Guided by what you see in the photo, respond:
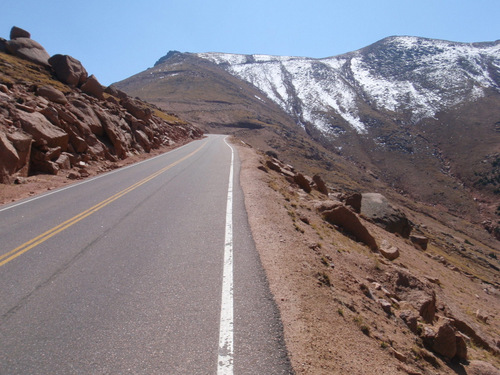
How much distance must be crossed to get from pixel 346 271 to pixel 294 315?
9.54 feet

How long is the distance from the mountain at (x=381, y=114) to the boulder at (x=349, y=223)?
157 ft

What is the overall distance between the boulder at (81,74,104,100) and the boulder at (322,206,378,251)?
2723 centimetres

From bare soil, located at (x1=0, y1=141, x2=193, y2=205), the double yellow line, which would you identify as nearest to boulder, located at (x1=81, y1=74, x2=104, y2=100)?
bare soil, located at (x1=0, y1=141, x2=193, y2=205)

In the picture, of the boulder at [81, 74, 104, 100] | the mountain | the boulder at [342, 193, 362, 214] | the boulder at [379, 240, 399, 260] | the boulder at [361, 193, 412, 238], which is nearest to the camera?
the boulder at [379, 240, 399, 260]

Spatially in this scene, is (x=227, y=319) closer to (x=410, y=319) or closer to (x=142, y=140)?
(x=410, y=319)

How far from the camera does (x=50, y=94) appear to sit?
20469mm

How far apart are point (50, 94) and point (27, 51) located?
1775cm

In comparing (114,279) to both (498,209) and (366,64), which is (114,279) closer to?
(498,209)

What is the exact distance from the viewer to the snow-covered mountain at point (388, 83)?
124m

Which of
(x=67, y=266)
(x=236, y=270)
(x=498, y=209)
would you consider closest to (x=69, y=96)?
(x=67, y=266)

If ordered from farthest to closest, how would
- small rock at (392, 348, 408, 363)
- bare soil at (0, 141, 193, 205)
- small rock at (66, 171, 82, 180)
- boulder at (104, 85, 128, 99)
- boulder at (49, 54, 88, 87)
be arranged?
boulder at (104, 85, 128, 99)
boulder at (49, 54, 88, 87)
small rock at (66, 171, 82, 180)
bare soil at (0, 141, 193, 205)
small rock at (392, 348, 408, 363)

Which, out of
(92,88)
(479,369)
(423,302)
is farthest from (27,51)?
(479,369)

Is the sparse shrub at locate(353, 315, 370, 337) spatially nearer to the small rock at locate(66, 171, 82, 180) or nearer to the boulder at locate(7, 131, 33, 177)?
the boulder at locate(7, 131, 33, 177)

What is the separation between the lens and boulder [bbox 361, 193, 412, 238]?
17688 millimetres
